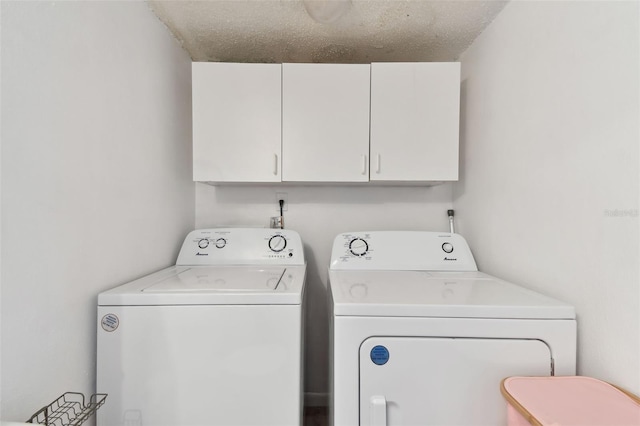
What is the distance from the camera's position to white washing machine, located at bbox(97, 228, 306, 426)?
3.13ft

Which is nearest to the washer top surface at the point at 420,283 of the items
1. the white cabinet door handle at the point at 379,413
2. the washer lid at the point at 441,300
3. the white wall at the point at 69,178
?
the washer lid at the point at 441,300

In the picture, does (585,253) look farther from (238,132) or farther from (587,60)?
(238,132)

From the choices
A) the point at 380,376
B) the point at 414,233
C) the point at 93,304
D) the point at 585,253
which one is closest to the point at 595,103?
the point at 585,253

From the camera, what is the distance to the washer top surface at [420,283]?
2.90ft

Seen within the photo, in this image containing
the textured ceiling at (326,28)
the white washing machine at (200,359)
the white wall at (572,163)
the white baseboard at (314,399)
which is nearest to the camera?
the white wall at (572,163)

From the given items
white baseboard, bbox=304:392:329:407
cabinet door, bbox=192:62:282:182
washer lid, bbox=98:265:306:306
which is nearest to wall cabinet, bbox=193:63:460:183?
cabinet door, bbox=192:62:282:182

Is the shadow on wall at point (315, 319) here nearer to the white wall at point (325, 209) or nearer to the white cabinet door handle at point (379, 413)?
the white wall at point (325, 209)

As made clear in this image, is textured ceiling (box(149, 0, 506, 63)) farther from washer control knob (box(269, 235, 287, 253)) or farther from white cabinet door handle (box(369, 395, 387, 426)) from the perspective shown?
white cabinet door handle (box(369, 395, 387, 426))

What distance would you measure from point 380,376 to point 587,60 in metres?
1.15

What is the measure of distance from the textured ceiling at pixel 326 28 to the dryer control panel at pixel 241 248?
1043 millimetres

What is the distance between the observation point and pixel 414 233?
5.33ft

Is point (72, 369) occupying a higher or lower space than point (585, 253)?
lower

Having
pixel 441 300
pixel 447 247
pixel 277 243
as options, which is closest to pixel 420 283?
pixel 441 300

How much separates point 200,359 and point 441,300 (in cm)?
80
